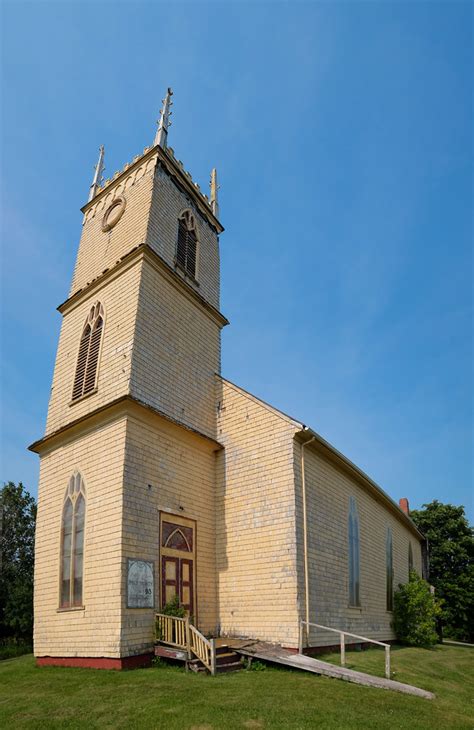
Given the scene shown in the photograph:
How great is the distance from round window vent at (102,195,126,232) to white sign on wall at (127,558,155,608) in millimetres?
12903

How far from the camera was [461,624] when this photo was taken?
3556 centimetres

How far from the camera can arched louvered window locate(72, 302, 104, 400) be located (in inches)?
686

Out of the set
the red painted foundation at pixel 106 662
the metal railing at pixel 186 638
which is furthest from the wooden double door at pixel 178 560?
the red painted foundation at pixel 106 662

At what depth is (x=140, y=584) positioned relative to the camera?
13578 mm

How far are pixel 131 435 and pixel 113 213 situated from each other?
34.5 ft

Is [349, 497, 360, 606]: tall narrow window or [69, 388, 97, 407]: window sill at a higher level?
[69, 388, 97, 407]: window sill

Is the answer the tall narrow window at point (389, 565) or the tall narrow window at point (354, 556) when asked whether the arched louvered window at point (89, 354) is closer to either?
the tall narrow window at point (354, 556)

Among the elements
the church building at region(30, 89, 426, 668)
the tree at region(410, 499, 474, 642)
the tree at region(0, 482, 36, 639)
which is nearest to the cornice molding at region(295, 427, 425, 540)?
the church building at region(30, 89, 426, 668)

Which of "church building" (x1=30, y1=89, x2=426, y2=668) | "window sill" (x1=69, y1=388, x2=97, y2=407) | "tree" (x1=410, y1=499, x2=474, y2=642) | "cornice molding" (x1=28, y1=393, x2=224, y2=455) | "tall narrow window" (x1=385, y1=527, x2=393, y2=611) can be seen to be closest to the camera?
"church building" (x1=30, y1=89, x2=426, y2=668)

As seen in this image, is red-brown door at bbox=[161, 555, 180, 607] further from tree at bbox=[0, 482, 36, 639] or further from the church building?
tree at bbox=[0, 482, 36, 639]

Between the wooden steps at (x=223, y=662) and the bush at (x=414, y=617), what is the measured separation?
39.6 ft

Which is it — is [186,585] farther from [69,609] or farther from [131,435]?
[131,435]

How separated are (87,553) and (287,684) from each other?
6.39 m

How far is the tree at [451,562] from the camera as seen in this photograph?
35.8m
